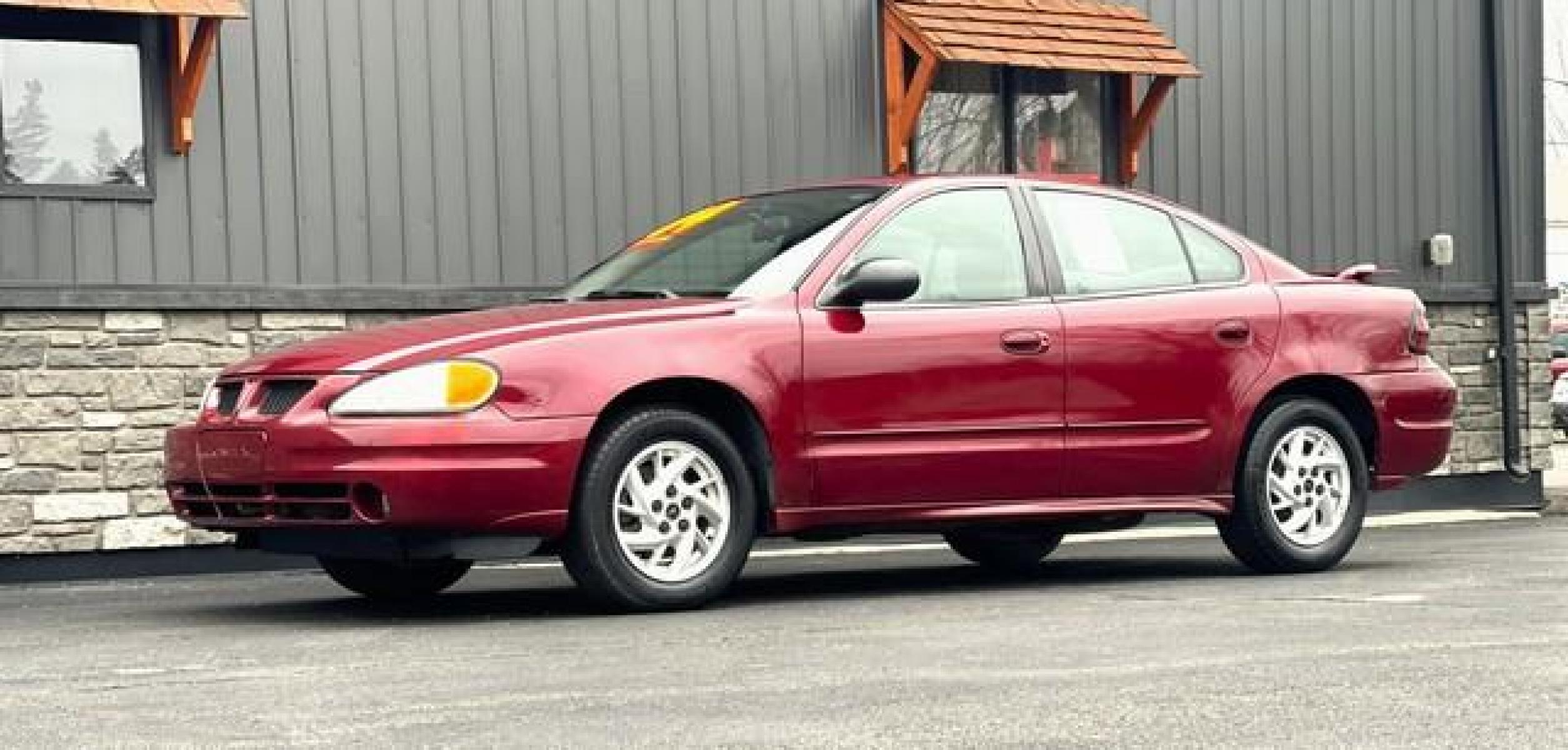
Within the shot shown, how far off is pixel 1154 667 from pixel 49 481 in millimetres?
6307

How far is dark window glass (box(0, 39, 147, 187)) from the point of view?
443 inches

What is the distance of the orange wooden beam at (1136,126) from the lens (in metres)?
14.1

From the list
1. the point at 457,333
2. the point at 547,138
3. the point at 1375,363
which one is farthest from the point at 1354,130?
the point at 457,333

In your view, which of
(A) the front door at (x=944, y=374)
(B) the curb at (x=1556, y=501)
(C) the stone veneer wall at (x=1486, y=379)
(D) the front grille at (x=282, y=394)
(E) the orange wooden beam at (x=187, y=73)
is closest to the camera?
(D) the front grille at (x=282, y=394)

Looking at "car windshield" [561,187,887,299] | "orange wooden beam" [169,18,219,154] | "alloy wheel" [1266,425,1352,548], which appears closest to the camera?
"car windshield" [561,187,887,299]

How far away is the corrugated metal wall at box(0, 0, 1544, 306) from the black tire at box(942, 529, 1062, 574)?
314 centimetres

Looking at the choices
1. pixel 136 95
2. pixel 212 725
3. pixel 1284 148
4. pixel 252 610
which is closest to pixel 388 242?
pixel 136 95

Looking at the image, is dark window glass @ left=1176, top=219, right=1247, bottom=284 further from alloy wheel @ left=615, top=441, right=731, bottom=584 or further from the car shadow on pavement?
alloy wheel @ left=615, top=441, right=731, bottom=584

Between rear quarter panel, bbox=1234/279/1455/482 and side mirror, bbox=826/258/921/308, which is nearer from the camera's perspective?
side mirror, bbox=826/258/921/308

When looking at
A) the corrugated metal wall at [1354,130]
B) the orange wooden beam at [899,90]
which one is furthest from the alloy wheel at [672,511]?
the corrugated metal wall at [1354,130]

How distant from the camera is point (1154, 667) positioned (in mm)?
6293

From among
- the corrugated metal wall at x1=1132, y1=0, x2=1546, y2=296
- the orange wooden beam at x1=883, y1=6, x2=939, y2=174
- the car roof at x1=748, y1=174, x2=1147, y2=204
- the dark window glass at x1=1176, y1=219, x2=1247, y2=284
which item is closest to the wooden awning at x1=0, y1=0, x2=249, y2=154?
the car roof at x1=748, y1=174, x2=1147, y2=204

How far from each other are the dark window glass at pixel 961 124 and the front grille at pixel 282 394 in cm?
650

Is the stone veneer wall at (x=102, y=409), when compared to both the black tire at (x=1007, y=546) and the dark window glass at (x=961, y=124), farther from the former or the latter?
the dark window glass at (x=961, y=124)
